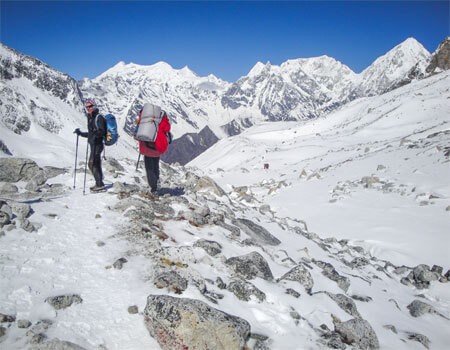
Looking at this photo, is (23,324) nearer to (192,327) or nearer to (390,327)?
(192,327)

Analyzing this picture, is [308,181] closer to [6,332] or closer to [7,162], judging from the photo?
[7,162]

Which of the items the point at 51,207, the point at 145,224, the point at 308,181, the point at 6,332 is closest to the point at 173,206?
the point at 145,224

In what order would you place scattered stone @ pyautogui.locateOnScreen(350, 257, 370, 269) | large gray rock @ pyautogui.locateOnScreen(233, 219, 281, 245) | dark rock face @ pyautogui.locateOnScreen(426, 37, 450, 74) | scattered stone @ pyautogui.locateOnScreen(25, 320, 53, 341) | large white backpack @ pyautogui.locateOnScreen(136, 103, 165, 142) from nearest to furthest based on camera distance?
scattered stone @ pyautogui.locateOnScreen(25, 320, 53, 341) → large white backpack @ pyautogui.locateOnScreen(136, 103, 165, 142) → large gray rock @ pyautogui.locateOnScreen(233, 219, 281, 245) → scattered stone @ pyautogui.locateOnScreen(350, 257, 370, 269) → dark rock face @ pyautogui.locateOnScreen(426, 37, 450, 74)

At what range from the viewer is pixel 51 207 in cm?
838

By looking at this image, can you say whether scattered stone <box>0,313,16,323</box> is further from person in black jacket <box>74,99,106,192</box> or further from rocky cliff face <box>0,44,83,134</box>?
rocky cliff face <box>0,44,83,134</box>

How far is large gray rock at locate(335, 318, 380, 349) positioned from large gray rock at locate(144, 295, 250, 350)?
175 centimetres

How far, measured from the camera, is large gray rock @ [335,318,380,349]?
5.23 m

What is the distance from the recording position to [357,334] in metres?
5.28

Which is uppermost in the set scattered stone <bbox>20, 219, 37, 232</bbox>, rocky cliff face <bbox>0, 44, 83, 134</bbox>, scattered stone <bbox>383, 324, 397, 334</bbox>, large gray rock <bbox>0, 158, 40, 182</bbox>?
rocky cliff face <bbox>0, 44, 83, 134</bbox>

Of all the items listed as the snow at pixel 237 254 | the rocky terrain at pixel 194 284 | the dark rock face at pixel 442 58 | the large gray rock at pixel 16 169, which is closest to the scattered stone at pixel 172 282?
the rocky terrain at pixel 194 284

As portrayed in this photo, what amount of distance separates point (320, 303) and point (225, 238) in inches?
115

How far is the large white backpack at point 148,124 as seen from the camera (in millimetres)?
9914

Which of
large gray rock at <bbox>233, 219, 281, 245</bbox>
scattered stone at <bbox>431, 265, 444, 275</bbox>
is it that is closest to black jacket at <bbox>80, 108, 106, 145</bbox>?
large gray rock at <bbox>233, 219, 281, 245</bbox>

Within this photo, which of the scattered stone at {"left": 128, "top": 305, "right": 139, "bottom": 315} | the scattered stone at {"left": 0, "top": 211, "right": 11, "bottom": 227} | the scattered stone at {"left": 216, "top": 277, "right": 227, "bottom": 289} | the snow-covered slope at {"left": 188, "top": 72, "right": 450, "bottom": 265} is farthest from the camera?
the snow-covered slope at {"left": 188, "top": 72, "right": 450, "bottom": 265}
